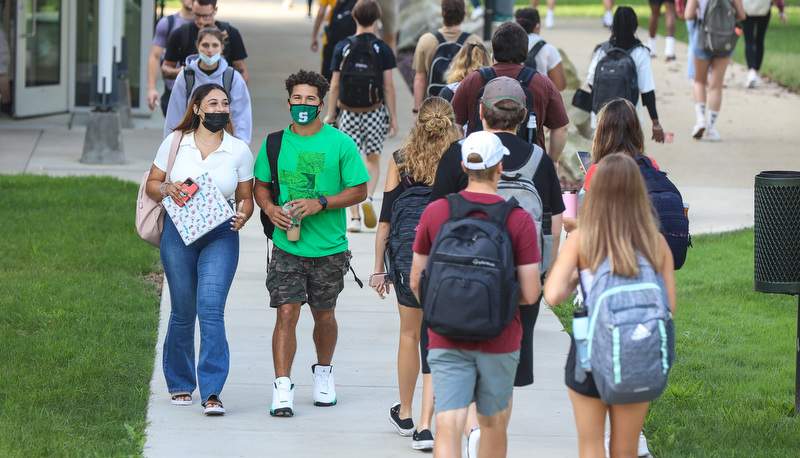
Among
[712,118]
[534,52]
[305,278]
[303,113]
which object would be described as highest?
[534,52]

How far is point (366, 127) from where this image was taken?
1005 centimetres

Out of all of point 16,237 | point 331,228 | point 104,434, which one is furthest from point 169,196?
point 16,237

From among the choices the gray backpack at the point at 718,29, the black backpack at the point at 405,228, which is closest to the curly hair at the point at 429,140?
the black backpack at the point at 405,228

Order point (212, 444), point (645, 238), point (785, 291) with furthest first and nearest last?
point (785, 291), point (212, 444), point (645, 238)

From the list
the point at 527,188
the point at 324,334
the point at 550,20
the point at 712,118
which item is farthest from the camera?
the point at 550,20

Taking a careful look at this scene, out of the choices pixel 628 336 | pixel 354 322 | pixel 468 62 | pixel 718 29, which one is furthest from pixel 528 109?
pixel 718 29

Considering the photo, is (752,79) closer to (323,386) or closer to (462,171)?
(323,386)

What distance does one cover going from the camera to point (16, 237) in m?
9.38

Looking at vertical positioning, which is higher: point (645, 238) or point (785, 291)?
point (645, 238)

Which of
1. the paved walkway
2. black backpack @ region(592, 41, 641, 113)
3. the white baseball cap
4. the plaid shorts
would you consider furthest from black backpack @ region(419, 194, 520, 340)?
the plaid shorts

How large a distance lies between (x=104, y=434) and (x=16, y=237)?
4357mm

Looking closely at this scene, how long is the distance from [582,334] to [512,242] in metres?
0.45

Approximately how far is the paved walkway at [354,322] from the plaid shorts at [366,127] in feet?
2.75

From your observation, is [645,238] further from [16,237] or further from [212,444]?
[16,237]
